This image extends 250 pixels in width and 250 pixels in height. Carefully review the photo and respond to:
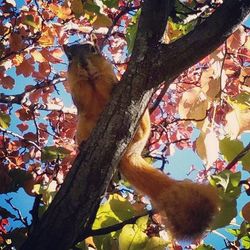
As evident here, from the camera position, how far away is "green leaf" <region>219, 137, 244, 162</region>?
1.71m

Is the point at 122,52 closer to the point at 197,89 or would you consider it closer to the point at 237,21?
the point at 197,89

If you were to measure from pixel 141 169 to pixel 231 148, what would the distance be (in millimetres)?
454

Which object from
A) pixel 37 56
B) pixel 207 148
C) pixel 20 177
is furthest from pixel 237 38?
pixel 37 56

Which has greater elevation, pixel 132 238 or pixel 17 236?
pixel 17 236

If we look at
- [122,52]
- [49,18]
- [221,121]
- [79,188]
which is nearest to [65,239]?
[79,188]

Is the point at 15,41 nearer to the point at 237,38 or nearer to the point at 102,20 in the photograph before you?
the point at 102,20

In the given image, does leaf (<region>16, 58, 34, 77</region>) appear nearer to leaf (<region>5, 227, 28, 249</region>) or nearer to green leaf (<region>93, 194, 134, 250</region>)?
leaf (<region>5, 227, 28, 249</region>)

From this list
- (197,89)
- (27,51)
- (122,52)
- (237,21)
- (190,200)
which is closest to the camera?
(237,21)

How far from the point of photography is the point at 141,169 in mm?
1967

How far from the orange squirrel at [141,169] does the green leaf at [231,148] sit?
0.53 feet

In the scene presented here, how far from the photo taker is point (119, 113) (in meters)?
1.58

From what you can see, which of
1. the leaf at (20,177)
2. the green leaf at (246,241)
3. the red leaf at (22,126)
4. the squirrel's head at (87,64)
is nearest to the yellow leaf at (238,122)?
the green leaf at (246,241)

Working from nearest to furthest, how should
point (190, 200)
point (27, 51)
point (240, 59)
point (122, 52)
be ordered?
point (190, 200)
point (240, 59)
point (27, 51)
point (122, 52)

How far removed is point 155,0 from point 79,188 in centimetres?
79
